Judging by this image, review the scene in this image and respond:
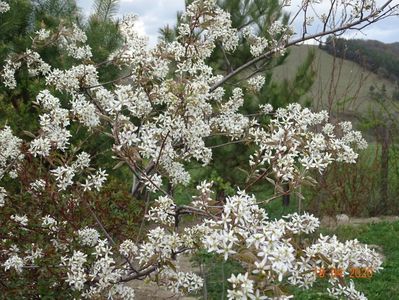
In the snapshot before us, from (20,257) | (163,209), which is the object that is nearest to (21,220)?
(20,257)

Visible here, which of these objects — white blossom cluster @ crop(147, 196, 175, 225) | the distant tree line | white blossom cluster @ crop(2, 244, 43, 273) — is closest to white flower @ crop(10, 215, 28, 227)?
white blossom cluster @ crop(2, 244, 43, 273)

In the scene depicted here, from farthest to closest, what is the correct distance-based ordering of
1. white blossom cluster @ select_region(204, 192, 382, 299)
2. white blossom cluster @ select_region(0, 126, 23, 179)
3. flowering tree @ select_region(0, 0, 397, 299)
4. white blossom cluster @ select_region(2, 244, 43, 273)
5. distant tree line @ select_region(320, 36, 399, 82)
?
distant tree line @ select_region(320, 36, 399, 82), white blossom cluster @ select_region(0, 126, 23, 179), white blossom cluster @ select_region(2, 244, 43, 273), flowering tree @ select_region(0, 0, 397, 299), white blossom cluster @ select_region(204, 192, 382, 299)

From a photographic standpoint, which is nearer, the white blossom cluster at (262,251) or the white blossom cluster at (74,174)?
the white blossom cluster at (262,251)

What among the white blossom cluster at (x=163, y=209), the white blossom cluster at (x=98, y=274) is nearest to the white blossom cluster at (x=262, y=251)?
the white blossom cluster at (x=163, y=209)

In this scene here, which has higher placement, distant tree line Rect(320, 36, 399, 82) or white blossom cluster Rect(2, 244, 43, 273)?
distant tree line Rect(320, 36, 399, 82)

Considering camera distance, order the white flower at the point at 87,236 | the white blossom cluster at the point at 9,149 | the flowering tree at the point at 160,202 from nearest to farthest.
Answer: the flowering tree at the point at 160,202 < the white flower at the point at 87,236 < the white blossom cluster at the point at 9,149

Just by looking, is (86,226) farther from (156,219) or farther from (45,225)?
(156,219)

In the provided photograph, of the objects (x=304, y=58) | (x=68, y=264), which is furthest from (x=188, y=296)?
(x=304, y=58)

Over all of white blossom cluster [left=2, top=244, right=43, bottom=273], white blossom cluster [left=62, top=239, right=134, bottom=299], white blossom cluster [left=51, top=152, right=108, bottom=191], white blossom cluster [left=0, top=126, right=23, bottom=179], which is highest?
white blossom cluster [left=0, top=126, right=23, bottom=179]

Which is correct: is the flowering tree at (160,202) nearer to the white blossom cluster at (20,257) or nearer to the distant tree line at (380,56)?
the white blossom cluster at (20,257)

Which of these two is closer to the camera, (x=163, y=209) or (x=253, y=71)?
(x=163, y=209)

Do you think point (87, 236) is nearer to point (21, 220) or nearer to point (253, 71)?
point (21, 220)

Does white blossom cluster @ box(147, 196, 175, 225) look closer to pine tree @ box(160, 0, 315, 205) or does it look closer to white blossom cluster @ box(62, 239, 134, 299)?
white blossom cluster @ box(62, 239, 134, 299)

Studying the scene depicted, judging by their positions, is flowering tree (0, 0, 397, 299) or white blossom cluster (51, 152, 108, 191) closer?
flowering tree (0, 0, 397, 299)
